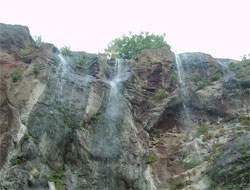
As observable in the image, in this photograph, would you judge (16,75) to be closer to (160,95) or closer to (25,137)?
(25,137)

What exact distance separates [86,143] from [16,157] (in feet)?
11.0

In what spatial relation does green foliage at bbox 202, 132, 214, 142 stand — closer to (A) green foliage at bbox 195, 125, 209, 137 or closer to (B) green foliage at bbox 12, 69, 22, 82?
(A) green foliage at bbox 195, 125, 209, 137

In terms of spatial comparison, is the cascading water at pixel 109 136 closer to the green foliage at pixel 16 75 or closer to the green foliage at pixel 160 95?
the green foliage at pixel 160 95

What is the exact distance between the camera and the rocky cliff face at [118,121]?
39.8 ft

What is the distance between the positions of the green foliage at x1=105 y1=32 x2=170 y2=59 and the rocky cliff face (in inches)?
246

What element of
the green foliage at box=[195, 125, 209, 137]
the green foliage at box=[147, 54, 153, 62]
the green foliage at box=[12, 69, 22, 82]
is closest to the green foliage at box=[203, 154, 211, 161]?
the green foliage at box=[195, 125, 209, 137]

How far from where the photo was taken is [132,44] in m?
27.3

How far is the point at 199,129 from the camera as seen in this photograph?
1588cm

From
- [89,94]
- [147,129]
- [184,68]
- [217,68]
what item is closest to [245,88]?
[217,68]

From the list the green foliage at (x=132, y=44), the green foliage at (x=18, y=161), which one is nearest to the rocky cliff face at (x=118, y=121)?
the green foliage at (x=18, y=161)

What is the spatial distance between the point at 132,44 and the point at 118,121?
1394 centimetres

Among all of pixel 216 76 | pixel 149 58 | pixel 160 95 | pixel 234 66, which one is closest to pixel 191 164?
pixel 160 95

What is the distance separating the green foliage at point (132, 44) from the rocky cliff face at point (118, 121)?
6.24 metres

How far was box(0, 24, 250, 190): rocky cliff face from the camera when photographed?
39.8ft
